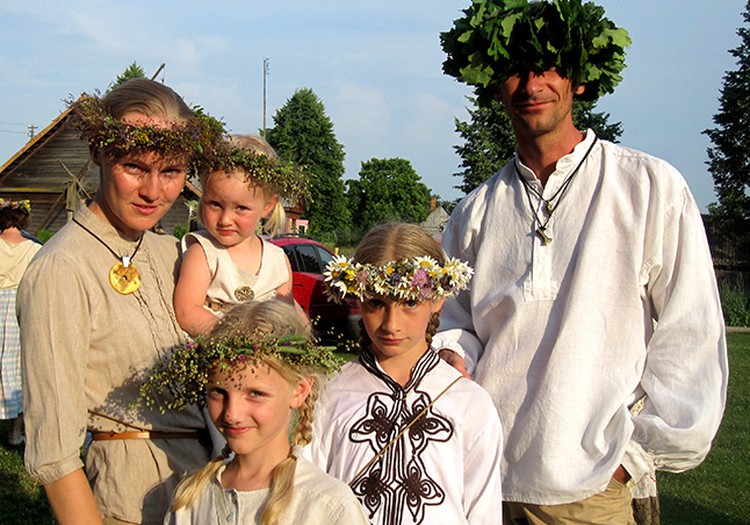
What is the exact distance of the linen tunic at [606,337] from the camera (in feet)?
9.00

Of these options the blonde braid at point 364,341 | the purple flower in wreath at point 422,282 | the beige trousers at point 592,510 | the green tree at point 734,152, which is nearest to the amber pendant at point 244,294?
the blonde braid at point 364,341

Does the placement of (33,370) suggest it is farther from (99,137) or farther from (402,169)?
(402,169)

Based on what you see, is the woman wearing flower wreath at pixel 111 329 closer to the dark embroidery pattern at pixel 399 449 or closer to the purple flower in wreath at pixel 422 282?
the dark embroidery pattern at pixel 399 449

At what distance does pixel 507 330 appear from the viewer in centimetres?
296

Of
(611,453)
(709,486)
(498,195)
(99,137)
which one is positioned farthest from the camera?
(709,486)

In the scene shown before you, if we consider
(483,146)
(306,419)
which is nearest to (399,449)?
(306,419)

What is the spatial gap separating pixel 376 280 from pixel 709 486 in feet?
20.7

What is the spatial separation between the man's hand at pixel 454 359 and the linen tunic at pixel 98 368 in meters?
0.97

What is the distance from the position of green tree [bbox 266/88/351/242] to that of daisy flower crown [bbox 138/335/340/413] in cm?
5922

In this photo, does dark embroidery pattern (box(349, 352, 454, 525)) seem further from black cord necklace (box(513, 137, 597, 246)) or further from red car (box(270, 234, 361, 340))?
red car (box(270, 234, 361, 340))

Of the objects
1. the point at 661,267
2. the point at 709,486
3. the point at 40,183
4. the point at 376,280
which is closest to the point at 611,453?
the point at 661,267

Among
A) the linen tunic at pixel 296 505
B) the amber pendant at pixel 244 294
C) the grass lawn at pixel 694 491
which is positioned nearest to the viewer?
the linen tunic at pixel 296 505

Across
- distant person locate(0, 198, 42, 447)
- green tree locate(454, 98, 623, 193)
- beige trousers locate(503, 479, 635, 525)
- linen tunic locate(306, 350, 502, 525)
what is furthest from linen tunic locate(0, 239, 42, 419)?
green tree locate(454, 98, 623, 193)

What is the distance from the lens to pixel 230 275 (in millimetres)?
3129
